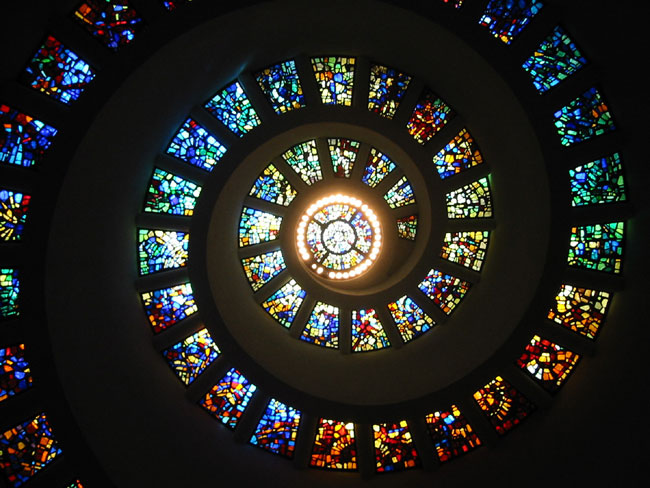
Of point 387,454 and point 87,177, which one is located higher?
point 87,177

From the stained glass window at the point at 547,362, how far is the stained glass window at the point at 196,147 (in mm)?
6460

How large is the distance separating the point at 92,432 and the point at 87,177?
385cm

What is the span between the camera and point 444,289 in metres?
9.59

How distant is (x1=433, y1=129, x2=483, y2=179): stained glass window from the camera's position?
873cm

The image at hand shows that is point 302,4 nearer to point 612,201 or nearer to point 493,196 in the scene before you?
point 493,196

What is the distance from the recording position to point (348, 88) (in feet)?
28.0

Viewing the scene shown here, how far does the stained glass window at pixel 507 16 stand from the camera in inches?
262

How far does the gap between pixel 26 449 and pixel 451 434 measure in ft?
23.2

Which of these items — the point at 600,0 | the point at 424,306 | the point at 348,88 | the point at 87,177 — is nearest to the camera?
the point at 600,0

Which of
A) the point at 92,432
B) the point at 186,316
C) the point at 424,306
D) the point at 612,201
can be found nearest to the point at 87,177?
the point at 186,316

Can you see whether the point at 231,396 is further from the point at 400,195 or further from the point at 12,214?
the point at 400,195

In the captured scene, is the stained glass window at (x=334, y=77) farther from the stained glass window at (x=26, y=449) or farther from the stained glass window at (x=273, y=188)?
the stained glass window at (x=26, y=449)

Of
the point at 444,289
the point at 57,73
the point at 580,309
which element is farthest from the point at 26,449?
the point at 580,309

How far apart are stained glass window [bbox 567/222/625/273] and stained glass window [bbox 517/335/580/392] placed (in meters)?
1.52
